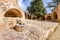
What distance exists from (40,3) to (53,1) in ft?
11.7

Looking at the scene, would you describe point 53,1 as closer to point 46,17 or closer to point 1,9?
point 46,17

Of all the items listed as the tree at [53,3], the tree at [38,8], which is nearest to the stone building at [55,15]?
the tree at [38,8]

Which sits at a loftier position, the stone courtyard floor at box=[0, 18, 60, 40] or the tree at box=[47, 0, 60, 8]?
the tree at box=[47, 0, 60, 8]

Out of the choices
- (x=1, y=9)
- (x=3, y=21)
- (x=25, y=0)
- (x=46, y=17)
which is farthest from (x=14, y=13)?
(x=25, y=0)

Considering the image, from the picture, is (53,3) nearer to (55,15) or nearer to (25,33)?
(55,15)

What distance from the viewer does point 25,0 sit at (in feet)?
60.6

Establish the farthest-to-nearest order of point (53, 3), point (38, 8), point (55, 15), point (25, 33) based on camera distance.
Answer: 1. point (53, 3)
2. point (38, 8)
3. point (55, 15)
4. point (25, 33)

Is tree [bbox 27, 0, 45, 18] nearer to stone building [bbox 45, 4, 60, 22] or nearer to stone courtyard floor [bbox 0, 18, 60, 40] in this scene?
stone building [bbox 45, 4, 60, 22]

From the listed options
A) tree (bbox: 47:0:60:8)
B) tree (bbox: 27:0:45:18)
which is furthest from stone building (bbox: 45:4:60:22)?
tree (bbox: 47:0:60:8)

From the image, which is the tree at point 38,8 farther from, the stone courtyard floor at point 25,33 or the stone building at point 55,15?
the stone courtyard floor at point 25,33

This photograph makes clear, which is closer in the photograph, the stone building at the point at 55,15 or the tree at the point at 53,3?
the stone building at the point at 55,15

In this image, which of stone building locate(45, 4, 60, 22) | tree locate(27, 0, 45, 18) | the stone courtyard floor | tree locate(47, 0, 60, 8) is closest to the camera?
the stone courtyard floor

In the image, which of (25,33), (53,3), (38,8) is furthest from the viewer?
(53,3)

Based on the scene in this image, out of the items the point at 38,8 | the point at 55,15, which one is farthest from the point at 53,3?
the point at 38,8
